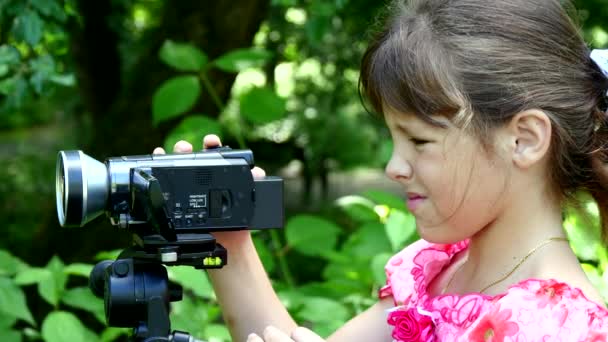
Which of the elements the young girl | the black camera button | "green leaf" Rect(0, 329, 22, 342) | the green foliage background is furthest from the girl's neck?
"green leaf" Rect(0, 329, 22, 342)

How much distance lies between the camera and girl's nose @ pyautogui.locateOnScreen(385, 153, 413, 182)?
163 centimetres

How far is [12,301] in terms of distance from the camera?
2.52 metres

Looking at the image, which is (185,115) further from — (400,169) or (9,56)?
(400,169)

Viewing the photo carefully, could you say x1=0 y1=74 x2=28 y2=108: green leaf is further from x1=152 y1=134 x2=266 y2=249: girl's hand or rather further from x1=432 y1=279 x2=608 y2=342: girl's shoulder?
x1=432 y1=279 x2=608 y2=342: girl's shoulder

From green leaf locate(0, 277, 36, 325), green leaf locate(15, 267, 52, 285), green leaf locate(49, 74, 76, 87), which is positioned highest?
green leaf locate(49, 74, 76, 87)

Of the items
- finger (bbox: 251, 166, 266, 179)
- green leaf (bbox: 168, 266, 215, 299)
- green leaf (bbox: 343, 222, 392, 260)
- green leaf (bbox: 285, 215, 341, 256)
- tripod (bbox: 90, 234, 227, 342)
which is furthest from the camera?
green leaf (bbox: 285, 215, 341, 256)

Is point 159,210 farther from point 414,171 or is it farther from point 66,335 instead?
point 66,335

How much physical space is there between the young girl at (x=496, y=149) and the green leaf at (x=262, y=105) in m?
1.29

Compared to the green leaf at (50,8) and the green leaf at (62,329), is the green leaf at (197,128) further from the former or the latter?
the green leaf at (62,329)

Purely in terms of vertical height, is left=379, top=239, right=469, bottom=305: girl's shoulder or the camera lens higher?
the camera lens

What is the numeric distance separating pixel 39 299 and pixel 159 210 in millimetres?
2304

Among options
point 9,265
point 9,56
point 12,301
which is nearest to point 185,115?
point 9,56

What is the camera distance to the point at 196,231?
5.00 feet

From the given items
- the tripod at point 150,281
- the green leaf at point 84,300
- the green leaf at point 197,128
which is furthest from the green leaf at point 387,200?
the tripod at point 150,281
